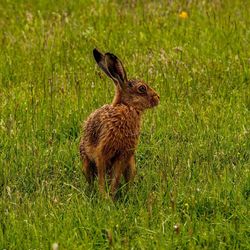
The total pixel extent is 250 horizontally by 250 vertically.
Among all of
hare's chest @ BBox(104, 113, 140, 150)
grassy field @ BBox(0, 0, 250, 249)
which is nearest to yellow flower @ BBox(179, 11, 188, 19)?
grassy field @ BBox(0, 0, 250, 249)

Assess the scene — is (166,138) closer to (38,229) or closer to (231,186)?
(231,186)

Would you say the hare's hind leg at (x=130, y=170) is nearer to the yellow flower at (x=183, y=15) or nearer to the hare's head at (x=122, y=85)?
the hare's head at (x=122, y=85)

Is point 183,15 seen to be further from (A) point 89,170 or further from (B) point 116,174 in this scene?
(B) point 116,174

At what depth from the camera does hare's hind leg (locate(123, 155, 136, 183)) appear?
22.0ft

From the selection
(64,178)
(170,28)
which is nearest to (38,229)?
(64,178)

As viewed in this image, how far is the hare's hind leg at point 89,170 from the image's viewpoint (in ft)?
22.0

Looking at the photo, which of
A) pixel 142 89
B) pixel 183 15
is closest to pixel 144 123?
pixel 142 89

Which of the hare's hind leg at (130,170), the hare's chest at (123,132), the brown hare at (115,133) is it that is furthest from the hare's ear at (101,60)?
the hare's hind leg at (130,170)

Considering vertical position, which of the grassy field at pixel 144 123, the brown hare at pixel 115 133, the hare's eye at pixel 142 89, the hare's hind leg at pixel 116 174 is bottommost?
the grassy field at pixel 144 123

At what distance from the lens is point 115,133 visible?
Result: 658cm

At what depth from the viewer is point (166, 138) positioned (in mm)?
7539

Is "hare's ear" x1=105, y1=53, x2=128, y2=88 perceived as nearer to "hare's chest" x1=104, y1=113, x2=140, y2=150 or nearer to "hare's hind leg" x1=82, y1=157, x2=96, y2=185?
"hare's chest" x1=104, y1=113, x2=140, y2=150

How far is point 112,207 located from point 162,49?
3.48 m

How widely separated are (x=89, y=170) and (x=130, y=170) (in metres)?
0.28
